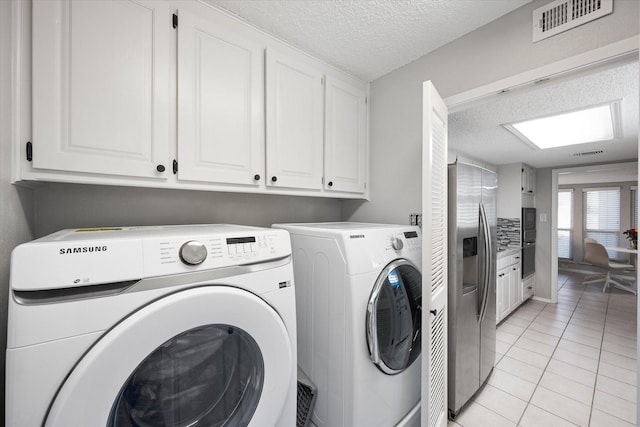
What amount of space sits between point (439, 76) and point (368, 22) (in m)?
0.57

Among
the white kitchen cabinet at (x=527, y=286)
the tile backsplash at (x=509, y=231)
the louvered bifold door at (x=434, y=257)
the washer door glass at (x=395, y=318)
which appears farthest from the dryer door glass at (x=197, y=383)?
the white kitchen cabinet at (x=527, y=286)

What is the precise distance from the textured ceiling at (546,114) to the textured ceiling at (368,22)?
0.46 meters

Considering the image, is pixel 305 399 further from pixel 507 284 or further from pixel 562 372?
pixel 507 284

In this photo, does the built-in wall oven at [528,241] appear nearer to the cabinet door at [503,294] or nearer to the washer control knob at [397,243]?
the cabinet door at [503,294]

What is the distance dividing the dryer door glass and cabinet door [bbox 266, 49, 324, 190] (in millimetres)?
888

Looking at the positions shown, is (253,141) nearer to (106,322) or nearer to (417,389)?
(106,322)

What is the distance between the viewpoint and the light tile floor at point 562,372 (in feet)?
5.88

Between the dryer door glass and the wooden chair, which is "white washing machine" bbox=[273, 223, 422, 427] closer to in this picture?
the dryer door glass

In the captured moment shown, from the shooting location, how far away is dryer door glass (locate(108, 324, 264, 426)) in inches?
29.9

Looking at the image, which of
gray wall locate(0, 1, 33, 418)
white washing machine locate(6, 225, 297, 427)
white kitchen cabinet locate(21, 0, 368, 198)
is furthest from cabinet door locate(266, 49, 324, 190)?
gray wall locate(0, 1, 33, 418)

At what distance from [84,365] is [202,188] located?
83 cm

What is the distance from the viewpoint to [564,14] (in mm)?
1146

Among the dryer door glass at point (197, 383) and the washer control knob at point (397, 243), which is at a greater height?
the washer control knob at point (397, 243)

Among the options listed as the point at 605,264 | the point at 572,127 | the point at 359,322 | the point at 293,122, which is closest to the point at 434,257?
the point at 359,322
